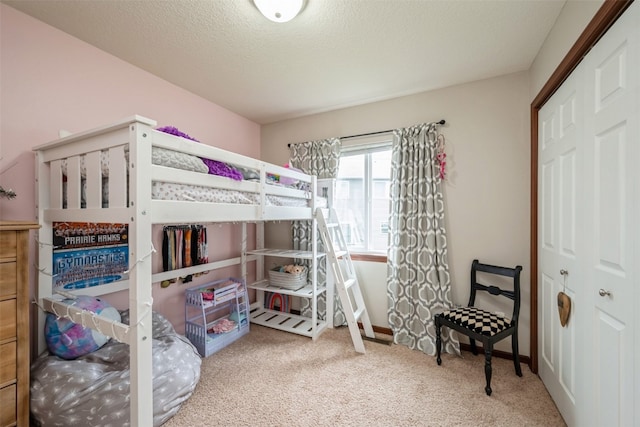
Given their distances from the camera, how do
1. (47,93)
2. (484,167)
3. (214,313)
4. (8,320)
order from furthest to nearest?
(214,313) → (484,167) → (47,93) → (8,320)

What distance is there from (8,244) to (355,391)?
2146mm

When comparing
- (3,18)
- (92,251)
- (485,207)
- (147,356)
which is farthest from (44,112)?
(485,207)

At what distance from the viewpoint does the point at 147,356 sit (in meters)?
1.14

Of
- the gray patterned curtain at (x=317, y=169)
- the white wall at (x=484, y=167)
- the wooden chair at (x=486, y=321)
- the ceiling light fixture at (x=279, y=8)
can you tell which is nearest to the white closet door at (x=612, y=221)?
the wooden chair at (x=486, y=321)

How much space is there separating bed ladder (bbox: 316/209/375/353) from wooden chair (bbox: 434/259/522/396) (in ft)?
2.26

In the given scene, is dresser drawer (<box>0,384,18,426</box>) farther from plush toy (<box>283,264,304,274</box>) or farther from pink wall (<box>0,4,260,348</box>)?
plush toy (<box>283,264,304,274</box>)

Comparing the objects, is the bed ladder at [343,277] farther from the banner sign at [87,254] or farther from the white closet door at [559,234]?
the banner sign at [87,254]

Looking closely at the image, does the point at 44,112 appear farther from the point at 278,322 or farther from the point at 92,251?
the point at 278,322

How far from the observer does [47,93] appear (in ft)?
5.43

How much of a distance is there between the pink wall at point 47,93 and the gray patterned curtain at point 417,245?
222cm

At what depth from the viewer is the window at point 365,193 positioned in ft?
9.25

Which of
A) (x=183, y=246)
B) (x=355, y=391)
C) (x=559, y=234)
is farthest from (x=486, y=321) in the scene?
(x=183, y=246)

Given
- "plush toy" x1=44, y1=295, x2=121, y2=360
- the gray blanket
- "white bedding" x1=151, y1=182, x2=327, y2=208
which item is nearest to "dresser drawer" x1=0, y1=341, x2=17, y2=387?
the gray blanket

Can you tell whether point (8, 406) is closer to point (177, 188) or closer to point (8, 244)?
point (8, 244)
